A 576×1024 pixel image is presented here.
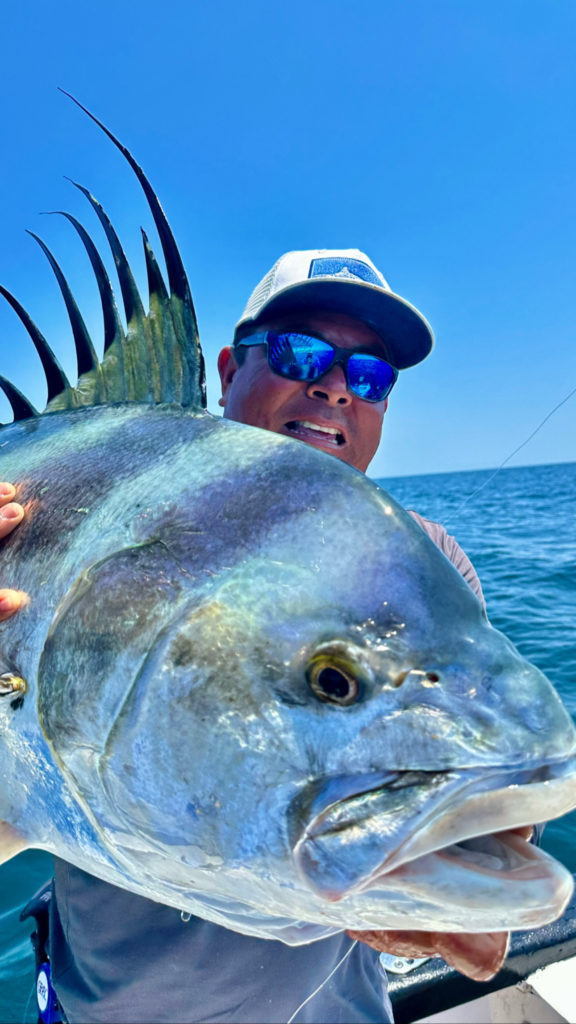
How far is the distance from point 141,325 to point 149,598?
1.01m

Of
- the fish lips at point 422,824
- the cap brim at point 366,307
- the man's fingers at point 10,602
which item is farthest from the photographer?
the cap brim at point 366,307

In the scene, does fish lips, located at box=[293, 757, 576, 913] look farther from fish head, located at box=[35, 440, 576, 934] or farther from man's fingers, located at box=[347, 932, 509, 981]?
man's fingers, located at box=[347, 932, 509, 981]

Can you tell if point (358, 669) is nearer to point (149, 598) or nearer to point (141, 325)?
point (149, 598)

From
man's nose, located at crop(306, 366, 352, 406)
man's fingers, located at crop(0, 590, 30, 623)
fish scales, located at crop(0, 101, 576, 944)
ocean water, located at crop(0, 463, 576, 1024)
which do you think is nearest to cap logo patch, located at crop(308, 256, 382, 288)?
man's nose, located at crop(306, 366, 352, 406)

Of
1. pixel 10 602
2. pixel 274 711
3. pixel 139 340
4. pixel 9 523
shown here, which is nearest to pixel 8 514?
pixel 9 523

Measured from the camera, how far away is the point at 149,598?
3.85 ft

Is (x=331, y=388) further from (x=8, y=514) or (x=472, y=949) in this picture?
(x=472, y=949)

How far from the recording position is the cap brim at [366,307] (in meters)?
2.62

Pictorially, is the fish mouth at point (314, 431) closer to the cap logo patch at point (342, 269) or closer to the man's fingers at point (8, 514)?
the cap logo patch at point (342, 269)

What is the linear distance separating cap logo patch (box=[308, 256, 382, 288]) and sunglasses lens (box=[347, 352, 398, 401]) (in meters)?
0.32

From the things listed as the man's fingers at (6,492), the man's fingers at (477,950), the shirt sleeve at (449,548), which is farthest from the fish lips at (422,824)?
the shirt sleeve at (449,548)

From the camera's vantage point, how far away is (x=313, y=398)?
8.97 feet

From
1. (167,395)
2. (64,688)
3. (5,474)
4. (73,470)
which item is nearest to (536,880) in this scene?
(64,688)

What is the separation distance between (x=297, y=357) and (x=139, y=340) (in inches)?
38.7
